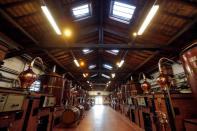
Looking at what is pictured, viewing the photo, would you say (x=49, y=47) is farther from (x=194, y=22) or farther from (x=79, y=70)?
(x=79, y=70)

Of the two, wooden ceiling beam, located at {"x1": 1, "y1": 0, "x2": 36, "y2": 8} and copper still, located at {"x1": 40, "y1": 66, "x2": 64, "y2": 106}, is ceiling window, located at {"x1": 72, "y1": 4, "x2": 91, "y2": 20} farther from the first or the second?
copper still, located at {"x1": 40, "y1": 66, "x2": 64, "y2": 106}

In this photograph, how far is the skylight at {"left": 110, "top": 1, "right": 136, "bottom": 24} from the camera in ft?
19.4

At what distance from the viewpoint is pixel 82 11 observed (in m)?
6.43

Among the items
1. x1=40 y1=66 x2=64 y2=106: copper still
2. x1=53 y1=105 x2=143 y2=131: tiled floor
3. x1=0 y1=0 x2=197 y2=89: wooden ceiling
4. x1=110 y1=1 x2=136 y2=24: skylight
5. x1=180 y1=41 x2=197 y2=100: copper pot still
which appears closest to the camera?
x1=180 y1=41 x2=197 y2=100: copper pot still

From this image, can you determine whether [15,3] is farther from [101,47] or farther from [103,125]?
[103,125]

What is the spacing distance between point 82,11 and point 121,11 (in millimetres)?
2073

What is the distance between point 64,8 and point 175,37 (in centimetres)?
527

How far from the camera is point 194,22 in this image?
4379 mm

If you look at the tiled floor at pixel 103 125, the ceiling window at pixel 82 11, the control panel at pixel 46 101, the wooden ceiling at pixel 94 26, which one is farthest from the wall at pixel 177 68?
the control panel at pixel 46 101

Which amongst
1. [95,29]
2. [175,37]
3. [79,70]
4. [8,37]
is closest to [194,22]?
[175,37]

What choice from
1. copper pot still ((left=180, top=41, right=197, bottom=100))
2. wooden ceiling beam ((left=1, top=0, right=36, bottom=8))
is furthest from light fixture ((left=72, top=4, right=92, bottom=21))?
copper pot still ((left=180, top=41, right=197, bottom=100))

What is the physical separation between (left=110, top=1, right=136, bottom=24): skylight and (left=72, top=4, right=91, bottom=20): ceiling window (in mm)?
1272

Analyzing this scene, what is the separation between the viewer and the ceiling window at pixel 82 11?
6.13m

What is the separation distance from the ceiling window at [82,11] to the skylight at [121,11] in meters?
1.27
